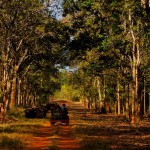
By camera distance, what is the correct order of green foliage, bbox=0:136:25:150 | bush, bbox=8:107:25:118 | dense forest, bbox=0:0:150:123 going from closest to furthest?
green foliage, bbox=0:136:25:150
dense forest, bbox=0:0:150:123
bush, bbox=8:107:25:118

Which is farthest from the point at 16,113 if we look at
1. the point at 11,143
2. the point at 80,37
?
the point at 11,143

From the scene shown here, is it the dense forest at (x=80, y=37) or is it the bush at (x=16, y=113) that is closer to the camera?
the dense forest at (x=80, y=37)

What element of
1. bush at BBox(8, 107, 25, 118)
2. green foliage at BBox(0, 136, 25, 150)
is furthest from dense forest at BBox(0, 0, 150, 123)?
green foliage at BBox(0, 136, 25, 150)

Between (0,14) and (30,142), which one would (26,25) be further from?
(30,142)

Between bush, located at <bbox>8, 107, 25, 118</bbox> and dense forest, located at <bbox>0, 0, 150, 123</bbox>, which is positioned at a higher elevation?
dense forest, located at <bbox>0, 0, 150, 123</bbox>

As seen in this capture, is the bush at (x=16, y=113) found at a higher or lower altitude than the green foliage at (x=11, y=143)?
higher

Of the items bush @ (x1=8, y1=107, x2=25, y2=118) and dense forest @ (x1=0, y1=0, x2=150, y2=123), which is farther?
bush @ (x1=8, y1=107, x2=25, y2=118)

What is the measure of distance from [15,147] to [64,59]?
35782 millimetres

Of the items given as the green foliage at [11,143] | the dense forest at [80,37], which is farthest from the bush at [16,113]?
the green foliage at [11,143]

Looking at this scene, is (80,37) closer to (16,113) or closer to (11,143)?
(16,113)

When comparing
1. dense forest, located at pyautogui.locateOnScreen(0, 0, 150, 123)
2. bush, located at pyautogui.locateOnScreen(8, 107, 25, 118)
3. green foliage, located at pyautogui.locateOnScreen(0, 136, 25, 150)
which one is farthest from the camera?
bush, located at pyautogui.locateOnScreen(8, 107, 25, 118)

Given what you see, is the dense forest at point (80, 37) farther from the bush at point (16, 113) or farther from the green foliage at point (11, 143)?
the green foliage at point (11, 143)

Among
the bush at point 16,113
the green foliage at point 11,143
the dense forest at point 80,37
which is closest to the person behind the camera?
the green foliage at point 11,143

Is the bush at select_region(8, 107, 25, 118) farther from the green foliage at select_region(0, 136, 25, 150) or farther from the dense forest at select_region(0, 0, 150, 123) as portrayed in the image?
the green foliage at select_region(0, 136, 25, 150)
